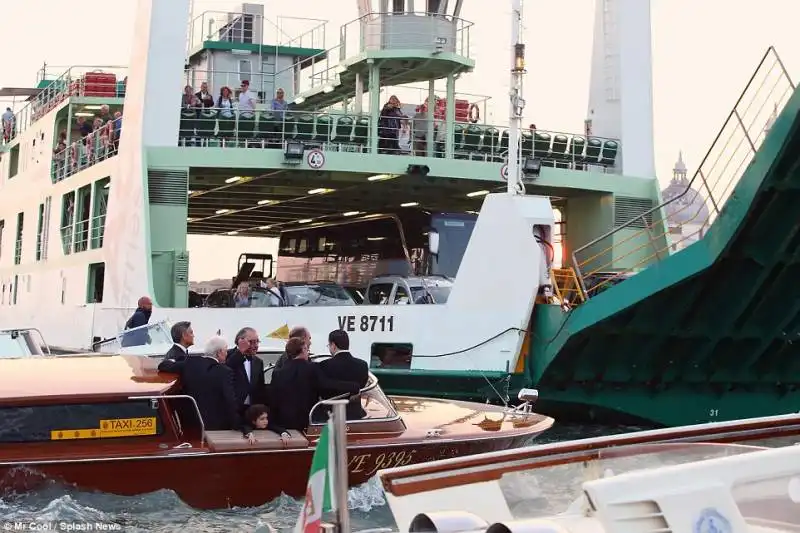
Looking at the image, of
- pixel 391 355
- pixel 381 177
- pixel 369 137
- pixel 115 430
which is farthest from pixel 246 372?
pixel 369 137

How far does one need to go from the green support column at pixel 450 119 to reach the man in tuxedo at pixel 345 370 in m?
12.1

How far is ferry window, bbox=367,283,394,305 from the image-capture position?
65.7 feet

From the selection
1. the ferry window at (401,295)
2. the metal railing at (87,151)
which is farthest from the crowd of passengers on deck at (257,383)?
the metal railing at (87,151)

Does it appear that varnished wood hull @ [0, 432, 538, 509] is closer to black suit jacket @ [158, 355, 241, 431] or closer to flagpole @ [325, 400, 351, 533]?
black suit jacket @ [158, 355, 241, 431]

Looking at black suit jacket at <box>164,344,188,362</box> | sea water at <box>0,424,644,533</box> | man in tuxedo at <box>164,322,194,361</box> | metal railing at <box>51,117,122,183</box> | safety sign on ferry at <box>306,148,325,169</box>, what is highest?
metal railing at <box>51,117,122,183</box>

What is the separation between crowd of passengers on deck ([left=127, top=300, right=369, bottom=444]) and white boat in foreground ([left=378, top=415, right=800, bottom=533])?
4732 millimetres

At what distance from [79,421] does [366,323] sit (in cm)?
818

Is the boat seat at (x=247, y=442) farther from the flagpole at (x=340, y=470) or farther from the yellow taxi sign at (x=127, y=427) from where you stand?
the flagpole at (x=340, y=470)

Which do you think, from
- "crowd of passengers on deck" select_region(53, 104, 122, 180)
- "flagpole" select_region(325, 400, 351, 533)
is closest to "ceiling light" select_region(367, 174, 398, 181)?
"crowd of passengers on deck" select_region(53, 104, 122, 180)

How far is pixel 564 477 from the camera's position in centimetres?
486

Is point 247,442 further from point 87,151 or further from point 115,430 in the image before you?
point 87,151

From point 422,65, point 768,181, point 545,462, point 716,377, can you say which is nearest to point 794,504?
point 545,462

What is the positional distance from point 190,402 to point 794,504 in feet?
20.5

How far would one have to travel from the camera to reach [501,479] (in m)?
4.82
